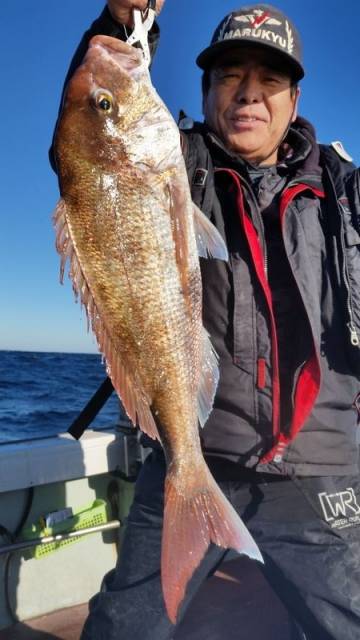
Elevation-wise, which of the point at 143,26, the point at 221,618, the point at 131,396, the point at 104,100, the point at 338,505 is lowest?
the point at 221,618

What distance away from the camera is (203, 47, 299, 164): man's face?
8.64 ft

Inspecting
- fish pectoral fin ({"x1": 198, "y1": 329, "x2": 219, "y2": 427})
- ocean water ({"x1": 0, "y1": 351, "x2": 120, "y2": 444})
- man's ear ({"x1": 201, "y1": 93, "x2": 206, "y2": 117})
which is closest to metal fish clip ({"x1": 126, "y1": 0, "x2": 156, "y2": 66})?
man's ear ({"x1": 201, "y1": 93, "x2": 206, "y2": 117})

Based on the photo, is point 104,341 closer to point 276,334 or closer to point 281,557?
point 276,334

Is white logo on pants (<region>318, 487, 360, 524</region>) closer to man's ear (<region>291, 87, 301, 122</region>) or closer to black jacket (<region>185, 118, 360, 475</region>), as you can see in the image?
black jacket (<region>185, 118, 360, 475</region>)

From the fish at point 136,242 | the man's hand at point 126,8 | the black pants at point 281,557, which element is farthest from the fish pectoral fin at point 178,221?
the black pants at point 281,557

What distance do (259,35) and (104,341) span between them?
1.55 meters

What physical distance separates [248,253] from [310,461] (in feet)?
3.20

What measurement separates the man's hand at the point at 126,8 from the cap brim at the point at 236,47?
12.4 inches

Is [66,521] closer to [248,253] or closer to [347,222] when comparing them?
[248,253]

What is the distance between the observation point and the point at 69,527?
3883 millimetres

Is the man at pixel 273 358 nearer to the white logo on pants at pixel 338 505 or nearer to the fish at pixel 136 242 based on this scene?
the white logo on pants at pixel 338 505

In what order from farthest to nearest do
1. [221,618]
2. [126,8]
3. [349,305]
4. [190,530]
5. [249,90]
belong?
[221,618], [249,90], [349,305], [126,8], [190,530]

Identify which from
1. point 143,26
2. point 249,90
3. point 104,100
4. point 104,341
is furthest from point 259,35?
point 104,341

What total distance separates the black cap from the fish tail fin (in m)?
1.86
